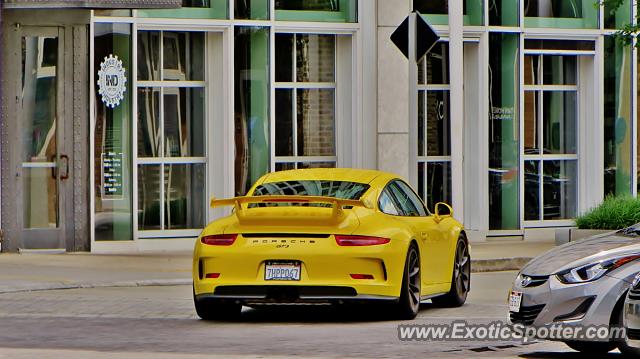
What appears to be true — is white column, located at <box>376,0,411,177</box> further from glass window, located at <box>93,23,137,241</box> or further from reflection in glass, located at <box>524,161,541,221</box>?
glass window, located at <box>93,23,137,241</box>

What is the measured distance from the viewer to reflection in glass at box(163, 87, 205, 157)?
945 inches

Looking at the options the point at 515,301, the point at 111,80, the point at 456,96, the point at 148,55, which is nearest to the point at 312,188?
the point at 515,301

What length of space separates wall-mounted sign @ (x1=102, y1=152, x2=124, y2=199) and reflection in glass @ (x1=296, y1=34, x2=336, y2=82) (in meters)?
3.28

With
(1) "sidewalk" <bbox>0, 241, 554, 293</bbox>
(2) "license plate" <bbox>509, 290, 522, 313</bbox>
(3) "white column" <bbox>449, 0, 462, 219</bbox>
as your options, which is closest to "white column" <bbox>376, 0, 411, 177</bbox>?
(3) "white column" <bbox>449, 0, 462, 219</bbox>

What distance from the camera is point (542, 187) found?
26719mm

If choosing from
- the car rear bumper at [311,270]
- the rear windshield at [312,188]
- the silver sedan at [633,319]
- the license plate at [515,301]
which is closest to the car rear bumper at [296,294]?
the car rear bumper at [311,270]

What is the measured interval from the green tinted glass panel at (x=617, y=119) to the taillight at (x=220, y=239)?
1399 centimetres

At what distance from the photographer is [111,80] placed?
2319 centimetres

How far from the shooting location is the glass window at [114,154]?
76.0 ft

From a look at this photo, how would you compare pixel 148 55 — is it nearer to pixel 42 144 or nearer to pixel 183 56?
pixel 183 56

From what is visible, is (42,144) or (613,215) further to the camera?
(613,215)

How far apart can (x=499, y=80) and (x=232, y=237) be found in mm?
12793

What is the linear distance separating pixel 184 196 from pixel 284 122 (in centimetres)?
197

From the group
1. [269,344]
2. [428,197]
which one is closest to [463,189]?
[428,197]
